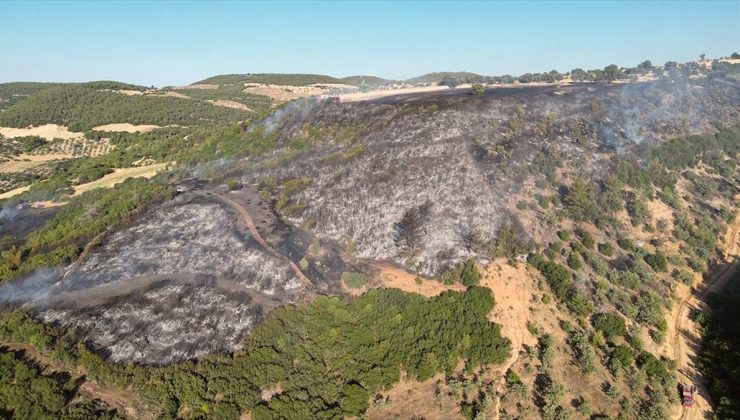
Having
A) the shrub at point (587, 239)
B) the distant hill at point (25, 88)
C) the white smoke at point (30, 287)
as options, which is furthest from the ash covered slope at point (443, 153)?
the distant hill at point (25, 88)

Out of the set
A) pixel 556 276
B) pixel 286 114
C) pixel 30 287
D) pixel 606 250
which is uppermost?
pixel 286 114

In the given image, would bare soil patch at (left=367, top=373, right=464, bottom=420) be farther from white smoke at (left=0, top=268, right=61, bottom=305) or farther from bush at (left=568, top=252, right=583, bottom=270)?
white smoke at (left=0, top=268, right=61, bottom=305)

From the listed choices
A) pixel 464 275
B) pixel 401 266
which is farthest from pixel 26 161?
pixel 464 275

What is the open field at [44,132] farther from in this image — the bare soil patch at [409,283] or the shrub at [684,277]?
the shrub at [684,277]

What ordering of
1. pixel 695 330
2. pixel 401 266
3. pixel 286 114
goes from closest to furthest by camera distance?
pixel 695 330 < pixel 401 266 < pixel 286 114

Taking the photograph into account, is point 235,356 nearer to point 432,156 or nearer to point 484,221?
point 484,221

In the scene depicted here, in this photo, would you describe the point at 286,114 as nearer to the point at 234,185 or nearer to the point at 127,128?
the point at 234,185

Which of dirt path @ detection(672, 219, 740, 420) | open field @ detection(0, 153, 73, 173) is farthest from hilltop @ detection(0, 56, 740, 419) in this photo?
open field @ detection(0, 153, 73, 173)

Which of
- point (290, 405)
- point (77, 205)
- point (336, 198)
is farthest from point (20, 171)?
point (290, 405)
